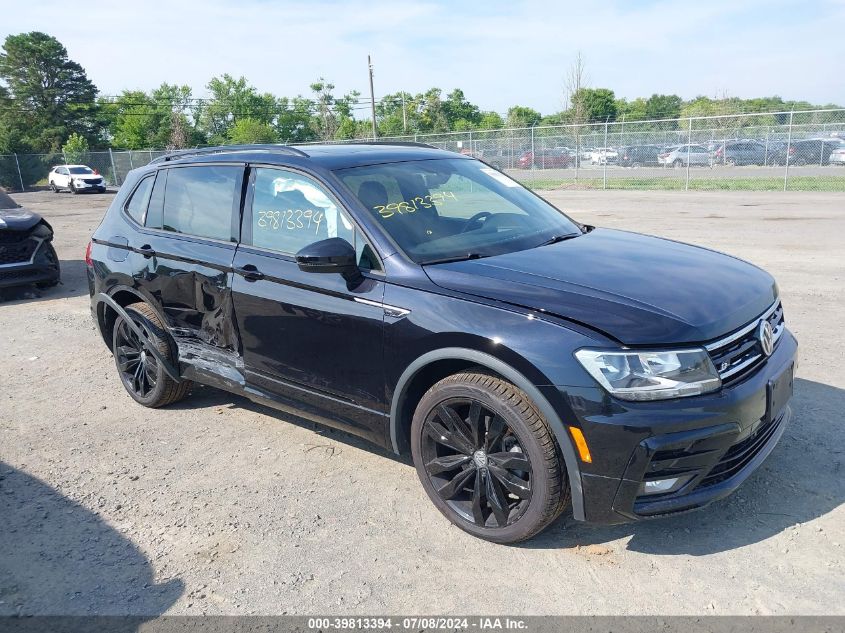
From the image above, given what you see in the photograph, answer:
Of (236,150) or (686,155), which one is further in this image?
(686,155)

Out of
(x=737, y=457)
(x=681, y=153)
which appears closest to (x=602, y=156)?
(x=681, y=153)

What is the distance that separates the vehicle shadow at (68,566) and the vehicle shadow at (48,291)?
6428mm

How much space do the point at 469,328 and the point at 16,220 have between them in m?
8.53

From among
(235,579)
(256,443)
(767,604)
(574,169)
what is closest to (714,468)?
(767,604)

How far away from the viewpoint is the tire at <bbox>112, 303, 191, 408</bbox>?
16.0 feet

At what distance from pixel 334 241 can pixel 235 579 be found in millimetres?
1663

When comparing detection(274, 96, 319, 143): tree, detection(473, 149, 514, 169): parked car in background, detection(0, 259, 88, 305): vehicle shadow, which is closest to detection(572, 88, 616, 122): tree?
detection(274, 96, 319, 143): tree

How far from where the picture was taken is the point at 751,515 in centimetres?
334

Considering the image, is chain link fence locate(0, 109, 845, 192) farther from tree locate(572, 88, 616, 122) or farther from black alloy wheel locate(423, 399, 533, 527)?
tree locate(572, 88, 616, 122)

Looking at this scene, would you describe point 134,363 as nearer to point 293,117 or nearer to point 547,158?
point 547,158

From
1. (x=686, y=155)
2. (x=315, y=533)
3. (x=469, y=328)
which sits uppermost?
(x=686, y=155)

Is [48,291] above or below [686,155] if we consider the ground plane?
below

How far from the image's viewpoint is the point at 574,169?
28.6 m

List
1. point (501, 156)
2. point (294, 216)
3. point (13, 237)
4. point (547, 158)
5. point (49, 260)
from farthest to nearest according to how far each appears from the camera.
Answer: point (501, 156)
point (547, 158)
point (49, 260)
point (13, 237)
point (294, 216)
